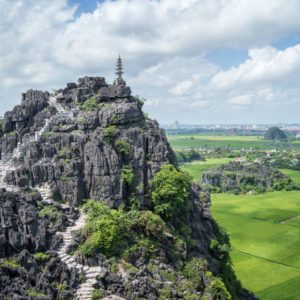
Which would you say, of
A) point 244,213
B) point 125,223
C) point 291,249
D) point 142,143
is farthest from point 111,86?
point 244,213

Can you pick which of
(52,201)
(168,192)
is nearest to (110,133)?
(168,192)

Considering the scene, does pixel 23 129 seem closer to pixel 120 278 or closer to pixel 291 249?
pixel 120 278

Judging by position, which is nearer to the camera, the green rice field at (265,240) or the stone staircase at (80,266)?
the stone staircase at (80,266)

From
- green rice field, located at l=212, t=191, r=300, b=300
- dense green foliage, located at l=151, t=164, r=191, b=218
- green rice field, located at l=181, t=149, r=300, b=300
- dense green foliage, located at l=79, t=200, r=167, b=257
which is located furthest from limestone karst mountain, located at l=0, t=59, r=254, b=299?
green rice field, located at l=212, t=191, r=300, b=300

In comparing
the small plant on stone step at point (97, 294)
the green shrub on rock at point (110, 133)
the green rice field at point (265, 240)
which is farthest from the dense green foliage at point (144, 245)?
the green rice field at point (265, 240)

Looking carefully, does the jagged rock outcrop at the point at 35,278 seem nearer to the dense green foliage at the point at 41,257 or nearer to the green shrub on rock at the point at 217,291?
the dense green foliage at the point at 41,257

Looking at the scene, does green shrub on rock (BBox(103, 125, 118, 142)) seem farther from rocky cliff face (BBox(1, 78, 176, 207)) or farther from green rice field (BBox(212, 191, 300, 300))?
green rice field (BBox(212, 191, 300, 300))
